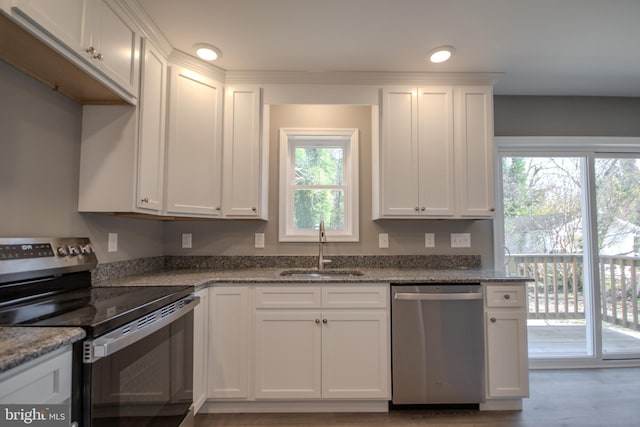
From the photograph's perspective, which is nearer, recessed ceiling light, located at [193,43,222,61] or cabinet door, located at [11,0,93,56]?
cabinet door, located at [11,0,93,56]

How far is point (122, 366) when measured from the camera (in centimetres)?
117

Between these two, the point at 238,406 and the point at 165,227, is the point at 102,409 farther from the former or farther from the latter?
the point at 165,227

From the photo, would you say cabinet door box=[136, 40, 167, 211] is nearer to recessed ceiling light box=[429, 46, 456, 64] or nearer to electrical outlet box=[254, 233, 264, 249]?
electrical outlet box=[254, 233, 264, 249]

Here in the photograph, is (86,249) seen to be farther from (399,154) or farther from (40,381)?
(399,154)

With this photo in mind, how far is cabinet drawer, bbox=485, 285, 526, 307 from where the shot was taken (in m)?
2.08

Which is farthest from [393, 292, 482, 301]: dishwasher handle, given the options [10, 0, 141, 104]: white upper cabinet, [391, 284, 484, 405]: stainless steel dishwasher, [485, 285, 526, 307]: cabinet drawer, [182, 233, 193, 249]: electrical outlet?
[10, 0, 141, 104]: white upper cabinet

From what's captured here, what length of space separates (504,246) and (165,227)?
9.73 feet

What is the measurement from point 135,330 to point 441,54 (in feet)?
7.79

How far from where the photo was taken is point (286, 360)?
79.7 inches

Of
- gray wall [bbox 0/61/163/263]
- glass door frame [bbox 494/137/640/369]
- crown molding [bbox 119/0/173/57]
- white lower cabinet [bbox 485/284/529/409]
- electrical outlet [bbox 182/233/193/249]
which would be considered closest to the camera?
gray wall [bbox 0/61/163/263]

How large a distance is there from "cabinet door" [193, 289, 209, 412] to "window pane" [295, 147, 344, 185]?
133 centimetres

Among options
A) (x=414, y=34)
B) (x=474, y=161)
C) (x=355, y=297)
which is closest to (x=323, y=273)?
(x=355, y=297)

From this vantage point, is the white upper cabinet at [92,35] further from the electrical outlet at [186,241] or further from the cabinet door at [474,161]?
the cabinet door at [474,161]

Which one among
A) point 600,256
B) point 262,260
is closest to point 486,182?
point 600,256
